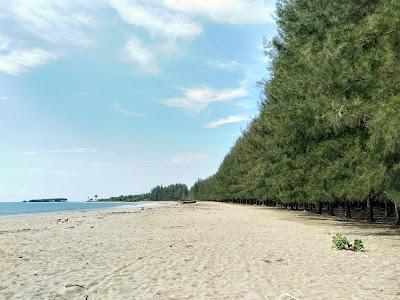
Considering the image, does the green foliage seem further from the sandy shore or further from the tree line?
the tree line

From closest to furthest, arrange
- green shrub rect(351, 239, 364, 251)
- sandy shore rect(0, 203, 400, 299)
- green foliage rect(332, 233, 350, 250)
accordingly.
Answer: sandy shore rect(0, 203, 400, 299) → green shrub rect(351, 239, 364, 251) → green foliage rect(332, 233, 350, 250)

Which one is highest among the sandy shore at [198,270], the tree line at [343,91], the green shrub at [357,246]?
the tree line at [343,91]

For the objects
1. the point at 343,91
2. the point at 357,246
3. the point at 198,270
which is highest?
the point at 343,91

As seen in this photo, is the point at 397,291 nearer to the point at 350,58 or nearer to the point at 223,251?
the point at 223,251

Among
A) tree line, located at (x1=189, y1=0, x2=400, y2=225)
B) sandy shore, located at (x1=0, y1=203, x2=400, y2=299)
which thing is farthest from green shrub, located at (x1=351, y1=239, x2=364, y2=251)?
tree line, located at (x1=189, y1=0, x2=400, y2=225)

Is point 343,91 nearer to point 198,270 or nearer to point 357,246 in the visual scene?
point 357,246

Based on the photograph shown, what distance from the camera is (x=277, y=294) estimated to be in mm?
9180

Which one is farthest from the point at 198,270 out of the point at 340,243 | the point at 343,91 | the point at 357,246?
the point at 343,91

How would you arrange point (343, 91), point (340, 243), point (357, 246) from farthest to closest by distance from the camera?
point (343, 91) → point (340, 243) → point (357, 246)

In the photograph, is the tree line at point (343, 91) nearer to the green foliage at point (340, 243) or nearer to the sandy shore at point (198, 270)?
the green foliage at point (340, 243)

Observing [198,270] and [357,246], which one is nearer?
[198,270]

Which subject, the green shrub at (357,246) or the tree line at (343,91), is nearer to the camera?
the tree line at (343,91)

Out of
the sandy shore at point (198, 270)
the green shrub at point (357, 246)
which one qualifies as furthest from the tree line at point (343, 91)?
the sandy shore at point (198, 270)

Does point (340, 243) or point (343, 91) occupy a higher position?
point (343, 91)
